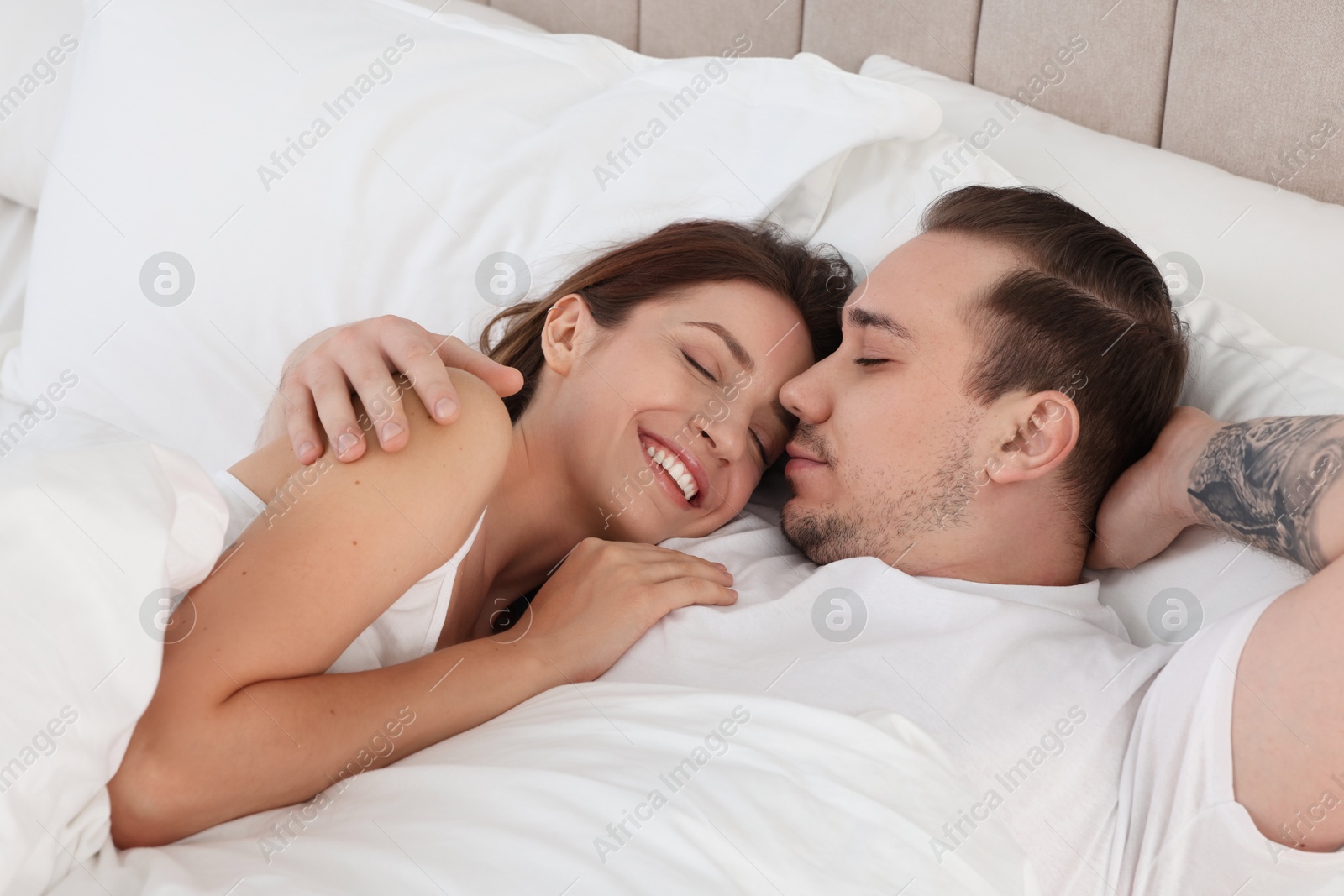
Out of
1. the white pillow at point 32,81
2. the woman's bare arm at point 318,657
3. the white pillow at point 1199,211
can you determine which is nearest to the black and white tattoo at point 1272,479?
the white pillow at point 1199,211

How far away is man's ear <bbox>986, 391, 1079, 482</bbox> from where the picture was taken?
126 cm

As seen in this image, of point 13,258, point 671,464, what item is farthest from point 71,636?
point 13,258

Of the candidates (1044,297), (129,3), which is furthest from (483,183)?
(1044,297)

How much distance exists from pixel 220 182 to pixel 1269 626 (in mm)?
1574

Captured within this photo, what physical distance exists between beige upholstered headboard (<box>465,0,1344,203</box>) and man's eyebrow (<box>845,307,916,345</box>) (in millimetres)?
640

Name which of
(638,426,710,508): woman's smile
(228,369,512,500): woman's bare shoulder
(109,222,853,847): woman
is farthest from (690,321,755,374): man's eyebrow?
(228,369,512,500): woman's bare shoulder

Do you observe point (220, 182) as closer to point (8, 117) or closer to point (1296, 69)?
point (8, 117)

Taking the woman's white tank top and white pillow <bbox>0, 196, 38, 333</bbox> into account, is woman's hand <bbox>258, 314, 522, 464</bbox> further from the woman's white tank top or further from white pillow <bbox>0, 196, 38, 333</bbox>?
white pillow <bbox>0, 196, 38, 333</bbox>

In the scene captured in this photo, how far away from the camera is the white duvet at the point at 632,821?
0.83m

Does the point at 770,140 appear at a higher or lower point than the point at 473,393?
lower

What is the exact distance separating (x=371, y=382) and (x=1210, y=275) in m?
1.15

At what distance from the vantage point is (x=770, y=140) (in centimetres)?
162

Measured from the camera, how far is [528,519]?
4.66ft

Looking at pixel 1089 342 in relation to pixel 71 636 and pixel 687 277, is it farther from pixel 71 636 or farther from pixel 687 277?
pixel 71 636
